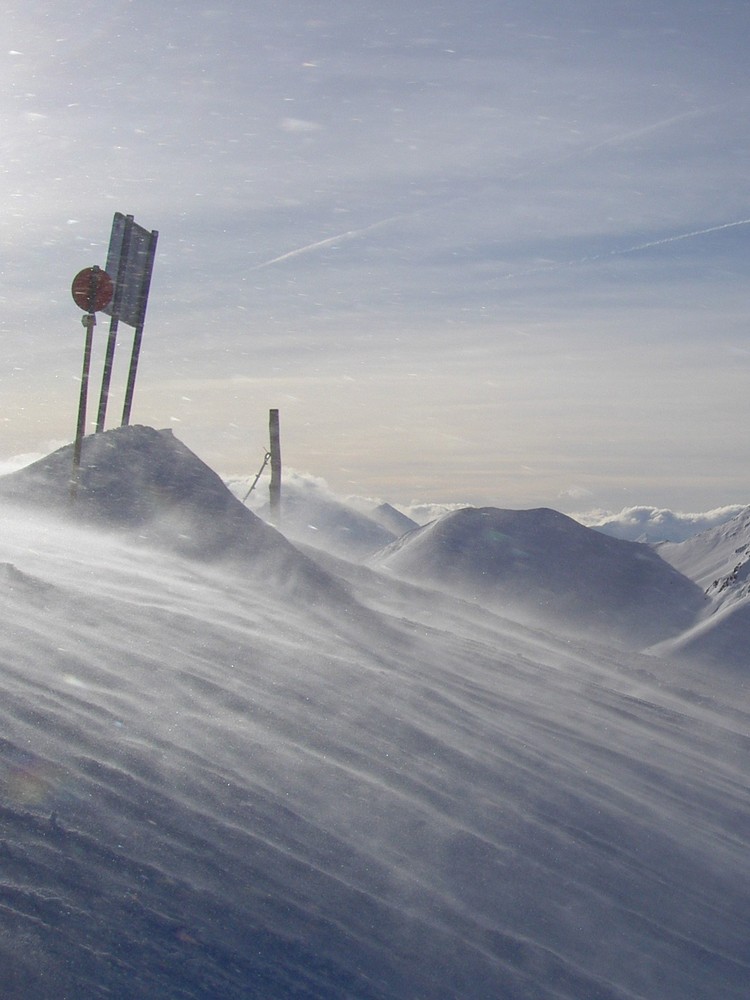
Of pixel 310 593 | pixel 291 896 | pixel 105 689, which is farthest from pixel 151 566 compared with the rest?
pixel 291 896

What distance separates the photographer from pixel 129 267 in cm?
1344

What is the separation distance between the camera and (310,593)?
9.24 metres

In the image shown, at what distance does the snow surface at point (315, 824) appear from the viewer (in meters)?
2.50

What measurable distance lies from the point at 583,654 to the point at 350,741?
10.8m

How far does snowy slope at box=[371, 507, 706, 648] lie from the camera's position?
1554 inches

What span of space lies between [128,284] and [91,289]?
177 centimetres

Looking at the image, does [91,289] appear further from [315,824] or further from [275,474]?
[315,824]

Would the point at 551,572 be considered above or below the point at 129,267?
below

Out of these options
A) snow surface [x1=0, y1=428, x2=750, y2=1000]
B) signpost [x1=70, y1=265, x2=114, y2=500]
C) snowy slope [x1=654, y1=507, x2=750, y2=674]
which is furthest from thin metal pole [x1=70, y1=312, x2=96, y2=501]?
snowy slope [x1=654, y1=507, x2=750, y2=674]

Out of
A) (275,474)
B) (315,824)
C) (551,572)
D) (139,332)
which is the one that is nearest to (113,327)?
(139,332)

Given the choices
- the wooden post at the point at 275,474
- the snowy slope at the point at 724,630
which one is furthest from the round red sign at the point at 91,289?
the snowy slope at the point at 724,630

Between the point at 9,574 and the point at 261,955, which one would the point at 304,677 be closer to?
the point at 9,574

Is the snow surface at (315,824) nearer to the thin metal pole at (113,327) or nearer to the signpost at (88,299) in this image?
the signpost at (88,299)

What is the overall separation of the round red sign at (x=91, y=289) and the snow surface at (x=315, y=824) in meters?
5.73
